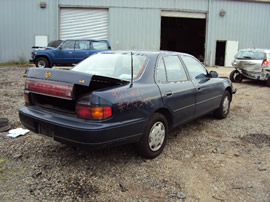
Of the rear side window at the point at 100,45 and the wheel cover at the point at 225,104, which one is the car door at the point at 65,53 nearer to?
the rear side window at the point at 100,45

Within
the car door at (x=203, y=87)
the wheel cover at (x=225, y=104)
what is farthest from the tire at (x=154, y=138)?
the wheel cover at (x=225, y=104)

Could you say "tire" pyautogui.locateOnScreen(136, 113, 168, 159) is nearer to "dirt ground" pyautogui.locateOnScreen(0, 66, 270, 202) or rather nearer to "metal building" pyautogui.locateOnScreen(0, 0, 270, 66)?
"dirt ground" pyautogui.locateOnScreen(0, 66, 270, 202)

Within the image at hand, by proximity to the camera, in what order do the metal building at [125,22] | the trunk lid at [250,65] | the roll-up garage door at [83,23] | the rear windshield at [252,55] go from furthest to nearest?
the roll-up garage door at [83,23], the metal building at [125,22], the rear windshield at [252,55], the trunk lid at [250,65]

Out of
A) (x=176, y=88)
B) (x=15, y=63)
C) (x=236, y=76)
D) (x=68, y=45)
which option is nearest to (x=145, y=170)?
(x=176, y=88)

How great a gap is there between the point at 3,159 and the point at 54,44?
1297 cm

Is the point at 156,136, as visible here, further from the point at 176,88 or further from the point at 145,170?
the point at 176,88

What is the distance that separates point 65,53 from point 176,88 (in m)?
10.9

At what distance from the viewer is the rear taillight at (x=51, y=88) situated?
299 cm

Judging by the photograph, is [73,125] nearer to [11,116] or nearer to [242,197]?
[242,197]

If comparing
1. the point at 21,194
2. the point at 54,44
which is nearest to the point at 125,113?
the point at 21,194

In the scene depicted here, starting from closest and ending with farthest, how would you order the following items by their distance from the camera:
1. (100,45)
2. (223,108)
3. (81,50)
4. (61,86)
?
1. (61,86)
2. (223,108)
3. (81,50)
4. (100,45)

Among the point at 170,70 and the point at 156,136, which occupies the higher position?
the point at 170,70

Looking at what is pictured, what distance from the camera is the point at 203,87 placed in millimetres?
4746

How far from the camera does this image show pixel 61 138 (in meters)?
3.10
